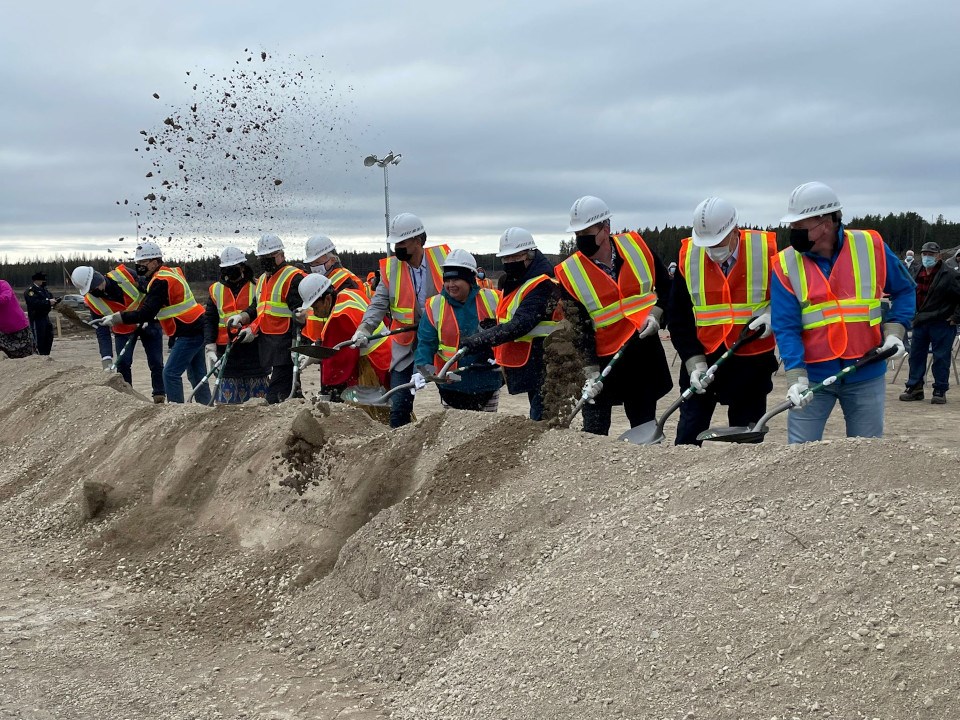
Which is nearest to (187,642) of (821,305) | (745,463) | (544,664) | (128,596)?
(128,596)

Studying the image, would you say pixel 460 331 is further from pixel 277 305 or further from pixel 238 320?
pixel 238 320

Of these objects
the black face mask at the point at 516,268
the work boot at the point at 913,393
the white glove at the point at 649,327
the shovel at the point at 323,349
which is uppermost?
the black face mask at the point at 516,268

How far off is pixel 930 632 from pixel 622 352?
2.74 meters

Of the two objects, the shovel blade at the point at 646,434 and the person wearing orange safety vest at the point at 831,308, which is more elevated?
the person wearing orange safety vest at the point at 831,308

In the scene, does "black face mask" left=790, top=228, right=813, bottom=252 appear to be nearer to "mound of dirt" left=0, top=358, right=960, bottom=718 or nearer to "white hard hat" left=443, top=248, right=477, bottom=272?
"mound of dirt" left=0, top=358, right=960, bottom=718

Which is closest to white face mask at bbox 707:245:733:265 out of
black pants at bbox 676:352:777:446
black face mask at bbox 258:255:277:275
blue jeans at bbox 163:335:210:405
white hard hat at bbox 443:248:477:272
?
black pants at bbox 676:352:777:446

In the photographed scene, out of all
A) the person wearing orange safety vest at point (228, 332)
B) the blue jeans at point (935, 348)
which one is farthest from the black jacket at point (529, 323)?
the blue jeans at point (935, 348)

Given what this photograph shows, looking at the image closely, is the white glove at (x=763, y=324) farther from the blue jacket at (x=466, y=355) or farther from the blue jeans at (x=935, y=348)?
the blue jeans at (x=935, y=348)

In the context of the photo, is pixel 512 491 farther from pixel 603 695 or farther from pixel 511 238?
pixel 511 238

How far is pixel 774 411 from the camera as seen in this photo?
4.19 meters

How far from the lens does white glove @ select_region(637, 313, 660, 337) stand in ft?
16.9

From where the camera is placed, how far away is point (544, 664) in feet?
9.87

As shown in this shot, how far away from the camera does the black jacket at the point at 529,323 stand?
17.4 feet

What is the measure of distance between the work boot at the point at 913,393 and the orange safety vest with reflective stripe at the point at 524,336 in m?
6.57
